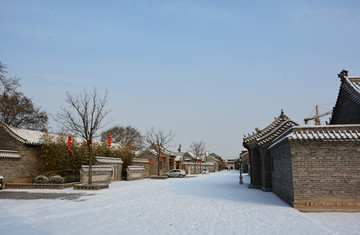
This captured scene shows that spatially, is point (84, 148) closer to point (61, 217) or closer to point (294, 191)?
point (61, 217)

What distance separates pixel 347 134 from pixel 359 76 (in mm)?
7485

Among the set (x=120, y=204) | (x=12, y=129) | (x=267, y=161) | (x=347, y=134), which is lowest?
(x=120, y=204)

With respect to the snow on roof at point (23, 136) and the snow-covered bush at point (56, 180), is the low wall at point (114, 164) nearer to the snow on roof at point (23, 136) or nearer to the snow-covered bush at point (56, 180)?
the snow-covered bush at point (56, 180)

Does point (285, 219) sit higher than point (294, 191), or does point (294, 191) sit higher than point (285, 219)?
point (294, 191)

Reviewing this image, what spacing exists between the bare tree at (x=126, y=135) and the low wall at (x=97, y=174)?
3281 cm

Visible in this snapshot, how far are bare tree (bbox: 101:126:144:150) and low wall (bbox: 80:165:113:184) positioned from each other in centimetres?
3281

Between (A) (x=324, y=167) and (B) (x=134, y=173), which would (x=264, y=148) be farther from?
(B) (x=134, y=173)

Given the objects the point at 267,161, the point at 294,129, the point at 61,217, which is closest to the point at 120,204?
the point at 61,217

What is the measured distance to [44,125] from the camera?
3578 centimetres

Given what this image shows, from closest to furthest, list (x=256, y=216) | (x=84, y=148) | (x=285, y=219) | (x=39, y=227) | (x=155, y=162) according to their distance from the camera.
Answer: (x=39, y=227)
(x=285, y=219)
(x=256, y=216)
(x=84, y=148)
(x=155, y=162)

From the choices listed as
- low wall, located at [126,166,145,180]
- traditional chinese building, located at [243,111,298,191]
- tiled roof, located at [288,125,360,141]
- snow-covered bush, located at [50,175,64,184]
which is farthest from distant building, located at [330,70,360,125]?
low wall, located at [126,166,145,180]

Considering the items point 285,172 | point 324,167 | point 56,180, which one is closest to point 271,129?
point 285,172

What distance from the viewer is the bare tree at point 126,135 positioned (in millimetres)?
56594

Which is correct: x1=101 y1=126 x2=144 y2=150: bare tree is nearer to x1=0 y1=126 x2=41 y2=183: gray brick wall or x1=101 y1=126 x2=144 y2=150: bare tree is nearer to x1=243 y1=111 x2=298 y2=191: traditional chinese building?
x1=0 y1=126 x2=41 y2=183: gray brick wall
